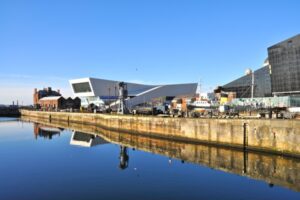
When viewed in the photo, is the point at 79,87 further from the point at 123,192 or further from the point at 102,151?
the point at 123,192

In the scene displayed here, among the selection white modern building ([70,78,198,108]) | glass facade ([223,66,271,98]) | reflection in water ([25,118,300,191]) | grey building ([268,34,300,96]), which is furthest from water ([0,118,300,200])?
white modern building ([70,78,198,108])

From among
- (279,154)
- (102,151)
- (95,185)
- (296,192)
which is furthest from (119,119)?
(296,192)

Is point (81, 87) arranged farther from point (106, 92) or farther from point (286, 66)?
point (286, 66)

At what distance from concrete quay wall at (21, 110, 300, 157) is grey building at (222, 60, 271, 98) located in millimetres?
52187

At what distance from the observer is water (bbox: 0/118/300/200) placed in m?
26.3

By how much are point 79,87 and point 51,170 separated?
467 ft

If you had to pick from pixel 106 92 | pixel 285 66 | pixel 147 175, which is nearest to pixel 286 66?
pixel 285 66

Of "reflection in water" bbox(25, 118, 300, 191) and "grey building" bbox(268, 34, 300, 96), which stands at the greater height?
"grey building" bbox(268, 34, 300, 96)

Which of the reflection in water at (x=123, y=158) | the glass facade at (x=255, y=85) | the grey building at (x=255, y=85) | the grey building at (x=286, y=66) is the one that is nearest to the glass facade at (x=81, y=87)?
the grey building at (x=255, y=85)

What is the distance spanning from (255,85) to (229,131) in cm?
6887

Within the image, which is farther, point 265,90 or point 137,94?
point 137,94

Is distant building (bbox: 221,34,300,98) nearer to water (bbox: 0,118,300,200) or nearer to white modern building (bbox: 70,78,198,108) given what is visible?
water (bbox: 0,118,300,200)

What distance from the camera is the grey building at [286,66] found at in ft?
280

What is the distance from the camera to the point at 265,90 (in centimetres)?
10700
